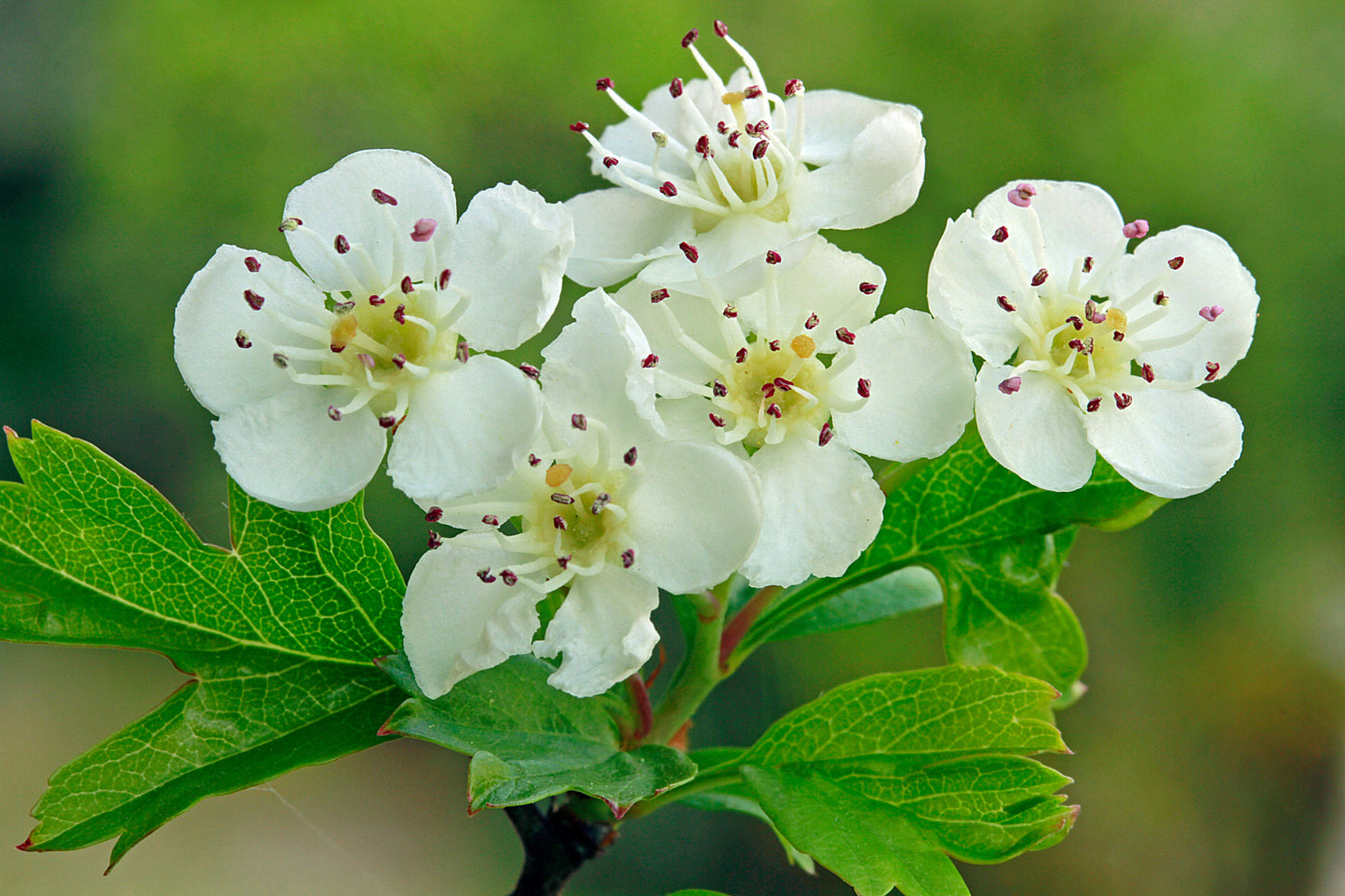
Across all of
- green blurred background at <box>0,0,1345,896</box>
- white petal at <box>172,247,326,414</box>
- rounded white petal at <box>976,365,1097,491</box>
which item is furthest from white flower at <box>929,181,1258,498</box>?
green blurred background at <box>0,0,1345,896</box>

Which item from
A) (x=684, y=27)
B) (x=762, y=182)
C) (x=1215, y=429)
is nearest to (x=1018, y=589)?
(x=1215, y=429)

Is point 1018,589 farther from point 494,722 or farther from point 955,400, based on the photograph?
point 494,722

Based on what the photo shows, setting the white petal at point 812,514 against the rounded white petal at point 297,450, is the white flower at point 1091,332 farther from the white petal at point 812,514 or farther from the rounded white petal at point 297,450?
the rounded white petal at point 297,450

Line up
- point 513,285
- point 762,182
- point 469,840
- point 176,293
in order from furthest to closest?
1. point 176,293
2. point 469,840
3. point 762,182
4. point 513,285

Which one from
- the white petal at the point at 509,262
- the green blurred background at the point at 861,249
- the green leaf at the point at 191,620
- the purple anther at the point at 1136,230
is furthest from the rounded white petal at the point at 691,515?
the green blurred background at the point at 861,249

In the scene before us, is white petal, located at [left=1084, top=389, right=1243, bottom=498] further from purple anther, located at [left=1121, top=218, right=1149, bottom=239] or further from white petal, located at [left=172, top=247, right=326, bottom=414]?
white petal, located at [left=172, top=247, right=326, bottom=414]

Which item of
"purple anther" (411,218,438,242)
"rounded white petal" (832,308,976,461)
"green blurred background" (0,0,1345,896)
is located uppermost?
"purple anther" (411,218,438,242)

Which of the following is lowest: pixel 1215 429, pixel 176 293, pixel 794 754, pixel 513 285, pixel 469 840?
pixel 469 840
